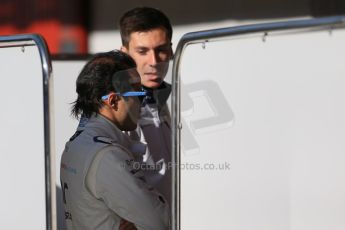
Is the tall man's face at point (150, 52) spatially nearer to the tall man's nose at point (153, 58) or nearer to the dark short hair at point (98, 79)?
the tall man's nose at point (153, 58)

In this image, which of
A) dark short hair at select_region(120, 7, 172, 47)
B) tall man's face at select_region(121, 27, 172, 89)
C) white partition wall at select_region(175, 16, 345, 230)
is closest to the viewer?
white partition wall at select_region(175, 16, 345, 230)

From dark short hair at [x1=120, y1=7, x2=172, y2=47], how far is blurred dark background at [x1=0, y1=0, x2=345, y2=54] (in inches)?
61.9

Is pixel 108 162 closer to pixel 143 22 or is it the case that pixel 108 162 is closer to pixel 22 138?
pixel 22 138

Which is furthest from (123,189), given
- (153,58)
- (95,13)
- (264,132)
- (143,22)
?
(95,13)

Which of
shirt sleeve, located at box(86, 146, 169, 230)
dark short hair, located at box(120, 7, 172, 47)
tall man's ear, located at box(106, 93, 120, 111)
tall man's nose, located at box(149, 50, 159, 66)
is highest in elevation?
dark short hair, located at box(120, 7, 172, 47)

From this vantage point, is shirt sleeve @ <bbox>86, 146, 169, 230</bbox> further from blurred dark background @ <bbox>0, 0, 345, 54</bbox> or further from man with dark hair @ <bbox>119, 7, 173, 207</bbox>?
blurred dark background @ <bbox>0, 0, 345, 54</bbox>

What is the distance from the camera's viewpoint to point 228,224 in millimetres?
2055

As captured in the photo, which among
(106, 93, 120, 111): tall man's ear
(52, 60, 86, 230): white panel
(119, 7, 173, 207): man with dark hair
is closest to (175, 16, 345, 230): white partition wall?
(106, 93, 120, 111): tall man's ear

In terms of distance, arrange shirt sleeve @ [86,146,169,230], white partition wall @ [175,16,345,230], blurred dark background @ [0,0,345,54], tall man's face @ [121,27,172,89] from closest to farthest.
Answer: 1. white partition wall @ [175,16,345,230]
2. shirt sleeve @ [86,146,169,230]
3. tall man's face @ [121,27,172,89]
4. blurred dark background @ [0,0,345,54]

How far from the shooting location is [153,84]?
2.73m

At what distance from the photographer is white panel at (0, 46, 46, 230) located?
2.30m

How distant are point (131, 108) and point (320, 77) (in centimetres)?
85

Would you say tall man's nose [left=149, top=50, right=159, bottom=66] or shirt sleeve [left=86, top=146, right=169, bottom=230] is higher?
tall man's nose [left=149, top=50, right=159, bottom=66]

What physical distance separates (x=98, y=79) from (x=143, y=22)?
0.59 m
